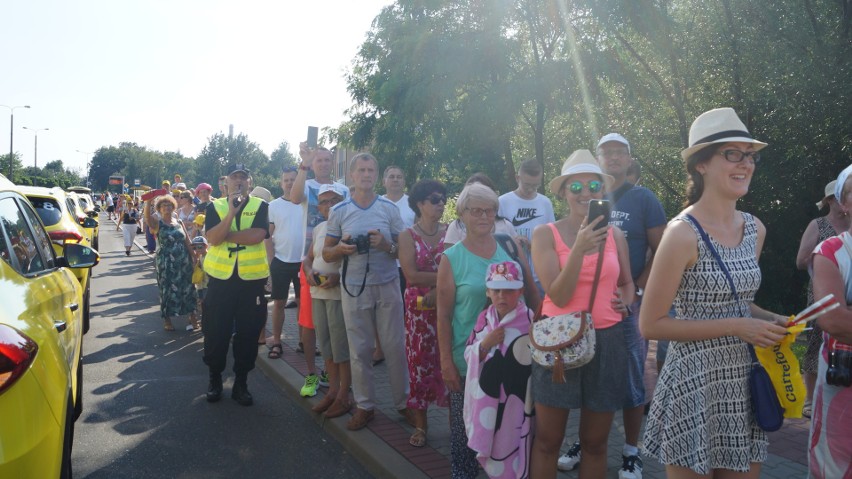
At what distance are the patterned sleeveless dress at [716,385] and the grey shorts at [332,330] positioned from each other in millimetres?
3302

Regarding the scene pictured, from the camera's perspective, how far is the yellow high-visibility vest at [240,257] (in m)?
6.08

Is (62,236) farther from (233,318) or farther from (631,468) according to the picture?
(631,468)

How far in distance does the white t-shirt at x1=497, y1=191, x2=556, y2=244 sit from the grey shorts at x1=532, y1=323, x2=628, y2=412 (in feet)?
9.82

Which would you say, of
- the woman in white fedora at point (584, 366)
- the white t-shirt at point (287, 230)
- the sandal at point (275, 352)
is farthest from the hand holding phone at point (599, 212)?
the sandal at point (275, 352)

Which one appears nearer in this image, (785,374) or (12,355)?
(12,355)

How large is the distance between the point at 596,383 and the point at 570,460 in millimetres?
1374

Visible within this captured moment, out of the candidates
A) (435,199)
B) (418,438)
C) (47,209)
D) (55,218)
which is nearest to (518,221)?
(435,199)

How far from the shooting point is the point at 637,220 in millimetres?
4500

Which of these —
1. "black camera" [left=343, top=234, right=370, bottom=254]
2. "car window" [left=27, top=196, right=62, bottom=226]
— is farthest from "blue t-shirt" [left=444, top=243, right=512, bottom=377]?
"car window" [left=27, top=196, right=62, bottom=226]

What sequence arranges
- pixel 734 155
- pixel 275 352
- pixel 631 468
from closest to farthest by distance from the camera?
pixel 734 155
pixel 631 468
pixel 275 352

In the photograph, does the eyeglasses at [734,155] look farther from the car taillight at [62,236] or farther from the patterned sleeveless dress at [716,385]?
the car taillight at [62,236]

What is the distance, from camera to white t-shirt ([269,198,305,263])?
7750 mm

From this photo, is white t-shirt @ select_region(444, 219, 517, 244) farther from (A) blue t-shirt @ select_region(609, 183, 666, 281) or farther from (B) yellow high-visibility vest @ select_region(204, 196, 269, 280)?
(B) yellow high-visibility vest @ select_region(204, 196, 269, 280)

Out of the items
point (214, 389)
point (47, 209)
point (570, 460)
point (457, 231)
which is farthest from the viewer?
point (47, 209)
